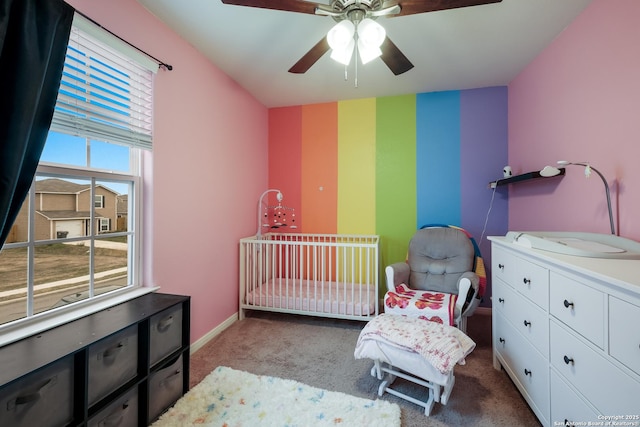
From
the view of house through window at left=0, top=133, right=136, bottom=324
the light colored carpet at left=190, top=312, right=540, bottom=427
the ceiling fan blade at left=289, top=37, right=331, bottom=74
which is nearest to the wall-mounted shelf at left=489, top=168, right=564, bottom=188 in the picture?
the light colored carpet at left=190, top=312, right=540, bottom=427

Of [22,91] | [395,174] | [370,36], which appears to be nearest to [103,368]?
[22,91]

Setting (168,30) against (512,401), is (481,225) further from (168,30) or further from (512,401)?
(168,30)

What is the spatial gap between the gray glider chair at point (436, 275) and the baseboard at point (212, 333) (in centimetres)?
152

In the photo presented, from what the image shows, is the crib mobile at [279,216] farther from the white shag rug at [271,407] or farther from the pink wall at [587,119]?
the pink wall at [587,119]

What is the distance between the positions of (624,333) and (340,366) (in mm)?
1542

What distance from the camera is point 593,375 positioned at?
98 centimetres

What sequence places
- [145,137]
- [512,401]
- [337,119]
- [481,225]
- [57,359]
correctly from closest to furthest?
[57,359] → [512,401] → [145,137] → [481,225] → [337,119]

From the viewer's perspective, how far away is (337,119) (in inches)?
127

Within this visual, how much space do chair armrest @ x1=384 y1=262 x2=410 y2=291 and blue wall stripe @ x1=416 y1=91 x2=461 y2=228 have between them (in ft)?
2.36

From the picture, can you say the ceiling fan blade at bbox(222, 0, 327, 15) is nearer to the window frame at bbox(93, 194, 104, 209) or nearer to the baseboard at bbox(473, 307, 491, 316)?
the window frame at bbox(93, 194, 104, 209)

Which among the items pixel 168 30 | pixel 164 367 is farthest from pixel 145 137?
pixel 164 367

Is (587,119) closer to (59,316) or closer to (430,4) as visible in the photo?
(430,4)

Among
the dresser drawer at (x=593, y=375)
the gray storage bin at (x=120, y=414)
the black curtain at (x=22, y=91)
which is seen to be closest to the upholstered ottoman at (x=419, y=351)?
the dresser drawer at (x=593, y=375)

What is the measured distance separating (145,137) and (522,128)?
3.17m
